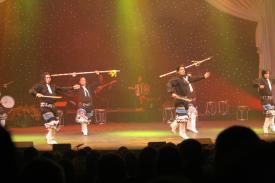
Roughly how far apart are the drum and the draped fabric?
751 centimetres

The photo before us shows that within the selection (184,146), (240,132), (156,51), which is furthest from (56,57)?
(240,132)

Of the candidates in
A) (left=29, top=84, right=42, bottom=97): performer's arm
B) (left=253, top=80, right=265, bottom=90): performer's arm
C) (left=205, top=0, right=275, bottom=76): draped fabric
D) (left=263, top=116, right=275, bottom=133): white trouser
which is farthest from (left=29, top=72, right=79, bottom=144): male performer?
(left=205, top=0, right=275, bottom=76): draped fabric

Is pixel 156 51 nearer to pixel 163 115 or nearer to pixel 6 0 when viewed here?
pixel 163 115

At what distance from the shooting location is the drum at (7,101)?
15.6 metres

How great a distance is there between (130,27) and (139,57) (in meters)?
1.22

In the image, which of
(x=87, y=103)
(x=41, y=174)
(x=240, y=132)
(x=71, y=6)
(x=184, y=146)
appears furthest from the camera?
(x=71, y=6)

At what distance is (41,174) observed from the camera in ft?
5.58

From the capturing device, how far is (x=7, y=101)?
15.7 m

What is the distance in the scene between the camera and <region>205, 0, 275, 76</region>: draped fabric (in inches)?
613

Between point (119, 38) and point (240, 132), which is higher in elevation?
point (119, 38)

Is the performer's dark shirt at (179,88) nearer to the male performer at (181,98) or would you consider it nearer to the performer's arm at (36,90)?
the male performer at (181,98)

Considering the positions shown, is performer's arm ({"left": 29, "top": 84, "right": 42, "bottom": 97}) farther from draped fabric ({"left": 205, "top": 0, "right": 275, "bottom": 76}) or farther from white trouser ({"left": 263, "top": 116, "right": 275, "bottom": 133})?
draped fabric ({"left": 205, "top": 0, "right": 275, "bottom": 76})

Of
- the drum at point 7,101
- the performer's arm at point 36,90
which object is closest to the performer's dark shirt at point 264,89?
the performer's arm at point 36,90

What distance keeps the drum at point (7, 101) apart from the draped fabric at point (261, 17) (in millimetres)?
7508
